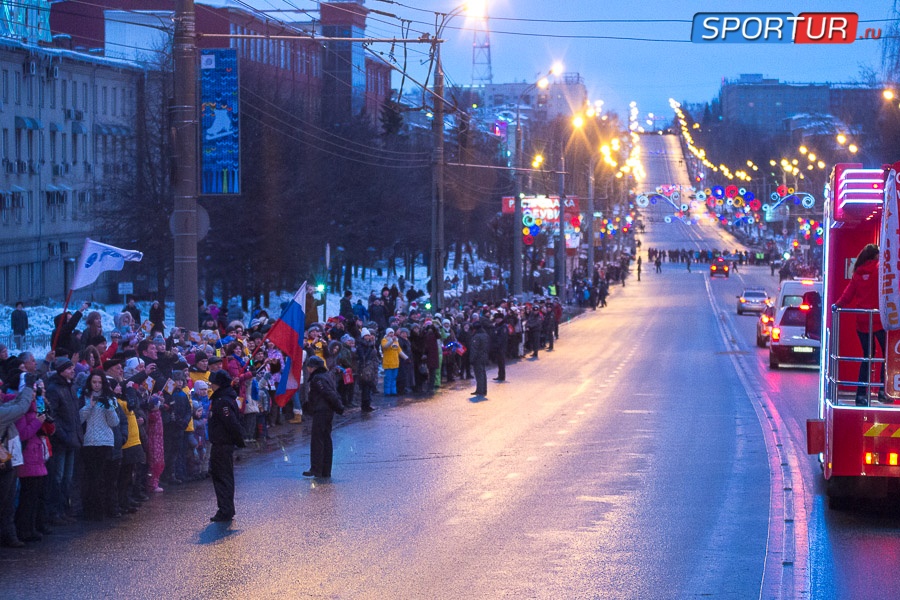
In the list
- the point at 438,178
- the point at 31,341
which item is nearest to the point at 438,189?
the point at 438,178

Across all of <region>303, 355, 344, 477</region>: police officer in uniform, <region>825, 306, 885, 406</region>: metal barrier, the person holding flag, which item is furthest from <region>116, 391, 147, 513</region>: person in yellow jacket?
<region>825, 306, 885, 406</region>: metal barrier

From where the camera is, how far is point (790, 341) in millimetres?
34469

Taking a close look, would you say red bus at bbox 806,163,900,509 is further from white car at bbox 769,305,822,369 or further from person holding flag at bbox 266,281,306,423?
white car at bbox 769,305,822,369

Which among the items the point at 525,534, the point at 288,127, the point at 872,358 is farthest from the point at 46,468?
the point at 288,127

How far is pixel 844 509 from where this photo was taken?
13.8 m

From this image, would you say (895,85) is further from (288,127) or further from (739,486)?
(739,486)

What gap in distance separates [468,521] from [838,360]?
13.0 feet

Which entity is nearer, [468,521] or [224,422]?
[468,521]

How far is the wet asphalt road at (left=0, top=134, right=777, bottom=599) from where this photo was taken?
10.5 meters

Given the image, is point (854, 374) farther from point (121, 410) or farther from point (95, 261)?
point (95, 261)

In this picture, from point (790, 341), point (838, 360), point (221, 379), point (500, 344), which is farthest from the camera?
point (790, 341)

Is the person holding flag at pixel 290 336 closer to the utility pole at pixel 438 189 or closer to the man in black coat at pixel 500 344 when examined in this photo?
the man in black coat at pixel 500 344

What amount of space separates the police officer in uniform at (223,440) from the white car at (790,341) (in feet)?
75.5

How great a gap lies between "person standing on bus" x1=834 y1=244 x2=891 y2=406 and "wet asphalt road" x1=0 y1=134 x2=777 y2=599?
192cm
